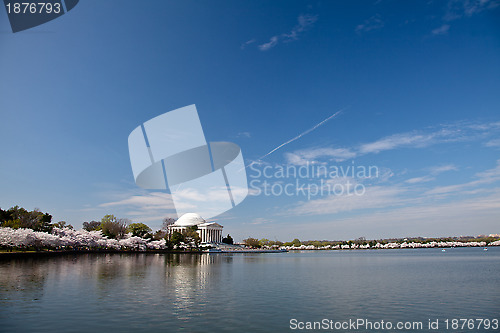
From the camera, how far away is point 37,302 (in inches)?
928

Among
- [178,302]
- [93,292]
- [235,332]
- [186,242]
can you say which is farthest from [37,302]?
[186,242]

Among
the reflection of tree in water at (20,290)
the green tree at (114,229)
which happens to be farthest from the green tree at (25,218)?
the reflection of tree in water at (20,290)

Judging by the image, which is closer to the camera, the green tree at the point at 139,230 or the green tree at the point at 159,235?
the green tree at the point at 139,230

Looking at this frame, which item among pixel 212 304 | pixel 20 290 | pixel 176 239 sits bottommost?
pixel 176 239

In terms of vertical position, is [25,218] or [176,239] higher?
[25,218]

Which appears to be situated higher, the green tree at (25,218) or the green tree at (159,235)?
the green tree at (25,218)

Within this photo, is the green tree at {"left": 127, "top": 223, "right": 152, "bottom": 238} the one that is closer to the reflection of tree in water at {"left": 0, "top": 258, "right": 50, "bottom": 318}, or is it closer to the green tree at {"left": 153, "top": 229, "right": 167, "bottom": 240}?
the green tree at {"left": 153, "top": 229, "right": 167, "bottom": 240}

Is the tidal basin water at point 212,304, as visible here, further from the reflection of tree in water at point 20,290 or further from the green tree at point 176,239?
the green tree at point 176,239

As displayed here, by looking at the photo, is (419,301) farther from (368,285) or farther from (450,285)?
(450,285)

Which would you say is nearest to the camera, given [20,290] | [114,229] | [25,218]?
[20,290]

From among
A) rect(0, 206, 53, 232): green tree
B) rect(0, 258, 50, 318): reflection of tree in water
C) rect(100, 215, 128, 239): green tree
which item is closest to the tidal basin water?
rect(0, 258, 50, 318): reflection of tree in water

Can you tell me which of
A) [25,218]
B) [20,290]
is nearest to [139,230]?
[25,218]

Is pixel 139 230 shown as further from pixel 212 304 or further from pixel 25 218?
pixel 212 304

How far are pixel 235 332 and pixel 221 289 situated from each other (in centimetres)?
1570
